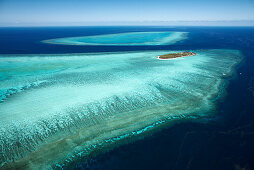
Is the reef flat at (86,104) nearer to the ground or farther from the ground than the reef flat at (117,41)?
nearer to the ground

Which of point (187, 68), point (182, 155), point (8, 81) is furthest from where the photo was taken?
point (187, 68)

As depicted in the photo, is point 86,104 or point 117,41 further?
point 117,41

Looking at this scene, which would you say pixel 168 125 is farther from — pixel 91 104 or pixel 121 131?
pixel 91 104

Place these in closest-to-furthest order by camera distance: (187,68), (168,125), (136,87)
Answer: (168,125)
(136,87)
(187,68)

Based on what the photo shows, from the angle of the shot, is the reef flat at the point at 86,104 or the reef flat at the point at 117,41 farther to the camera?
the reef flat at the point at 117,41

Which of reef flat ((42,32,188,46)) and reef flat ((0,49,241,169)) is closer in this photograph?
reef flat ((0,49,241,169))

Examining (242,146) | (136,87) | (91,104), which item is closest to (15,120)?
(91,104)

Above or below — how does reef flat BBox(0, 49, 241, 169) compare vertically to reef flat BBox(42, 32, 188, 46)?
below

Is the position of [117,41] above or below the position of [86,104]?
above
